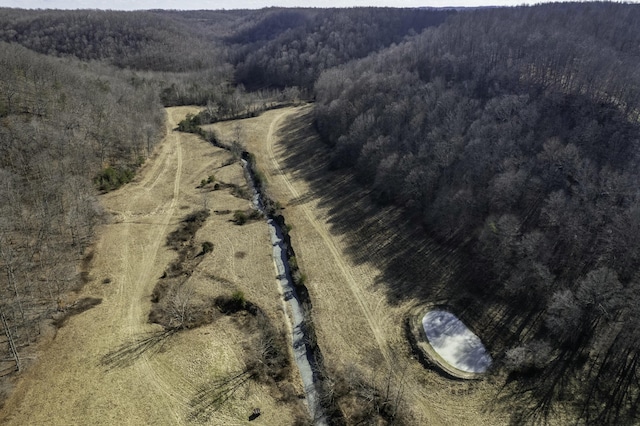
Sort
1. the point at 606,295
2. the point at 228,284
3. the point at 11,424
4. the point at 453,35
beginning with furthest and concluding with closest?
1. the point at 453,35
2. the point at 228,284
3. the point at 606,295
4. the point at 11,424

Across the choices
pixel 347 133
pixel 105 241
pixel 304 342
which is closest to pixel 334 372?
pixel 304 342

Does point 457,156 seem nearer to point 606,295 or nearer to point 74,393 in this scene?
point 606,295

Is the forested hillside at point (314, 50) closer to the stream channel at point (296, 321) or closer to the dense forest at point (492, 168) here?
the dense forest at point (492, 168)

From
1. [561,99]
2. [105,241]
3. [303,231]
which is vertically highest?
[561,99]

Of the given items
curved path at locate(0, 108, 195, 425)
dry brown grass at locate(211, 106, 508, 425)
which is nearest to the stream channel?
dry brown grass at locate(211, 106, 508, 425)

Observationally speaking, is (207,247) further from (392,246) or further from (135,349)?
(392,246)

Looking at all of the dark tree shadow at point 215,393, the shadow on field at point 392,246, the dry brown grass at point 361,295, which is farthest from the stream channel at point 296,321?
the shadow on field at point 392,246
